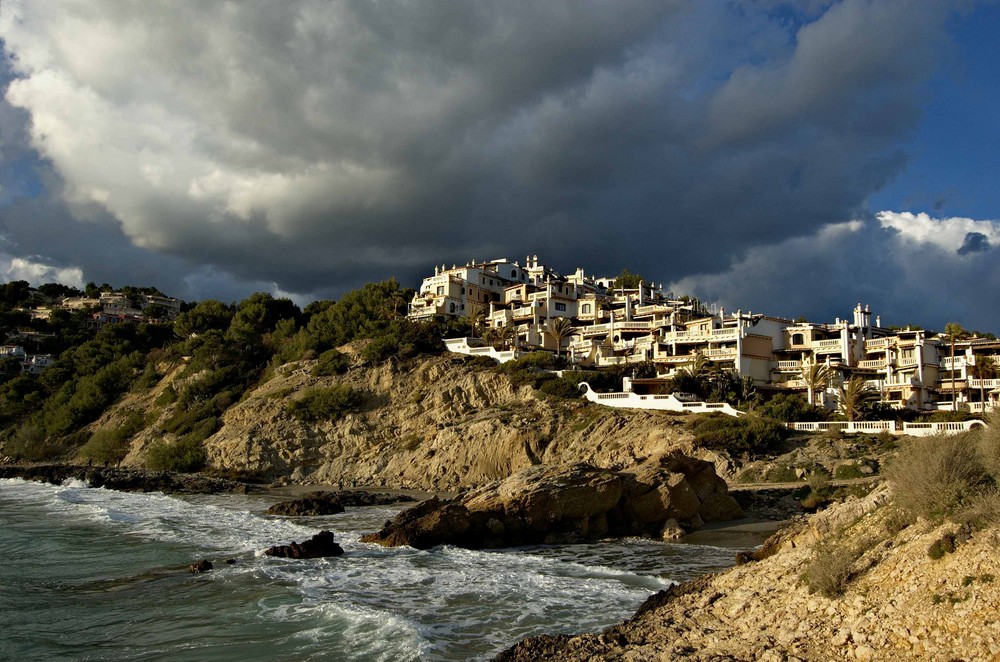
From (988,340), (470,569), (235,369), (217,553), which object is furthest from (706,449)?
(235,369)

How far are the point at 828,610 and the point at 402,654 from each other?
7.80 meters

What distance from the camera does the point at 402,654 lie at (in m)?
13.8

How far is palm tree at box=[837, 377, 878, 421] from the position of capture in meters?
47.6

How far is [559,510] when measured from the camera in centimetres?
2727

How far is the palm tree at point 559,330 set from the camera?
242 feet

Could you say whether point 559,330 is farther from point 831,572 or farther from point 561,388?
point 831,572

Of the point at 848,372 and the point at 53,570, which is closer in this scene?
the point at 53,570

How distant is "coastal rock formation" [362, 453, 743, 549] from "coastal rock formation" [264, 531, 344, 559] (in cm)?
239

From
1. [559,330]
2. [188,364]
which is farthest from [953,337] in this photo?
[188,364]

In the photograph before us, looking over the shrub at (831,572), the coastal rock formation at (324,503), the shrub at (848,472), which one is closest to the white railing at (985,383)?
the shrub at (848,472)

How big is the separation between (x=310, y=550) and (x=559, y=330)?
172 ft

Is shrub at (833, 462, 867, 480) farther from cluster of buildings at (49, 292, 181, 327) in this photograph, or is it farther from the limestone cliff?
cluster of buildings at (49, 292, 181, 327)

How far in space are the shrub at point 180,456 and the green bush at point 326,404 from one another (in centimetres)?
822

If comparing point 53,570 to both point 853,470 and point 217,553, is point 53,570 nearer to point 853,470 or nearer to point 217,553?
point 217,553
